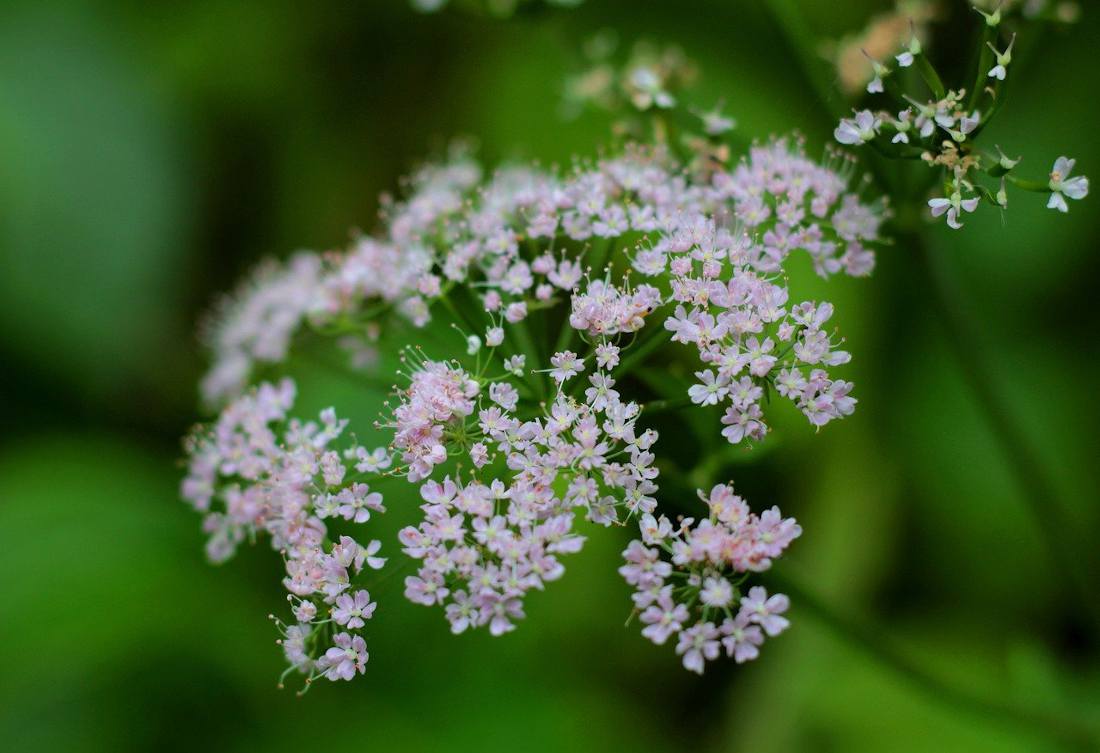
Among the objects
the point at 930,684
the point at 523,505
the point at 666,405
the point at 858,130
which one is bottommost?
the point at 930,684

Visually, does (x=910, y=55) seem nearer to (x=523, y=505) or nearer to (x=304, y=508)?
(x=523, y=505)

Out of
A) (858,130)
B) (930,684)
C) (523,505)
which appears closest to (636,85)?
(858,130)

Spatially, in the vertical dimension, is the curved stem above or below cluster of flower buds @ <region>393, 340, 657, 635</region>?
below

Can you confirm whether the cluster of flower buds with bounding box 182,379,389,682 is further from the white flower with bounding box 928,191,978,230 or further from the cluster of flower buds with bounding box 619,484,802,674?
the white flower with bounding box 928,191,978,230

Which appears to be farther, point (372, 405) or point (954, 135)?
point (372, 405)

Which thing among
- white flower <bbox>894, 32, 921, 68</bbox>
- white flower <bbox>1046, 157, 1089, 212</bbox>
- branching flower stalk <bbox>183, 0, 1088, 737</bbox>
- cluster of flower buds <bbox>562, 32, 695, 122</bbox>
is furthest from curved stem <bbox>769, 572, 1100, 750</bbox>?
cluster of flower buds <bbox>562, 32, 695, 122</bbox>

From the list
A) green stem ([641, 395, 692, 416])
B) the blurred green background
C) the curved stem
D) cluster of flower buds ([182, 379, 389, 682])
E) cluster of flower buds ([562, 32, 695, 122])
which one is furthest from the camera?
the blurred green background

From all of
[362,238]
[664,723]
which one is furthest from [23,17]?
[664,723]

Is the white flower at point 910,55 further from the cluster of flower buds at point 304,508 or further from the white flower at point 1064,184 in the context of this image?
the cluster of flower buds at point 304,508
